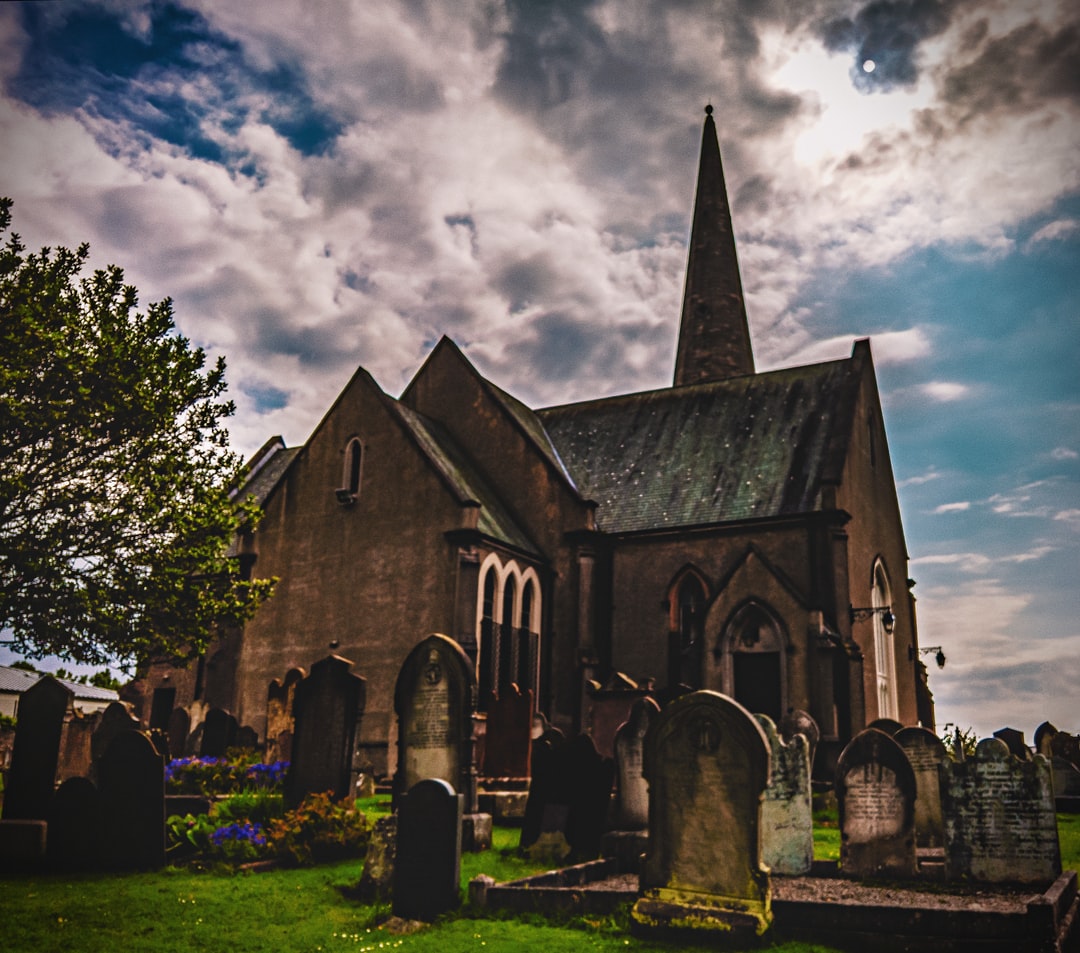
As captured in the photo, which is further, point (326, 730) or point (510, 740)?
point (510, 740)

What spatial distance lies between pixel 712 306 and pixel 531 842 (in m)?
25.3

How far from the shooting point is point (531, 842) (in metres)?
12.1

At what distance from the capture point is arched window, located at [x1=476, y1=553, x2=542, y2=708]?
2269 centimetres

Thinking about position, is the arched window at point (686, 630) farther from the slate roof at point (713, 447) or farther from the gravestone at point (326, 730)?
the gravestone at point (326, 730)

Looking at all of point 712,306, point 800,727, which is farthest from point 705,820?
point 712,306

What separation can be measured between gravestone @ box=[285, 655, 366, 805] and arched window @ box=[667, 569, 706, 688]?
11496 millimetres

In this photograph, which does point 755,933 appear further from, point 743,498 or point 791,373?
point 791,373

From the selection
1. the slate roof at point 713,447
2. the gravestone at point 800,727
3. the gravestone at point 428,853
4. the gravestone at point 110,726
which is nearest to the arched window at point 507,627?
the slate roof at point 713,447

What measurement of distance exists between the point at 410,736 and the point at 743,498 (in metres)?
13.4

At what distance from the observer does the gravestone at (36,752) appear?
443 inches

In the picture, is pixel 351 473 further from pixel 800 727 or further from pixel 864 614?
pixel 800 727

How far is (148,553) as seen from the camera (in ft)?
64.3

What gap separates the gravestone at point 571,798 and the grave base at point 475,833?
25.9 inches

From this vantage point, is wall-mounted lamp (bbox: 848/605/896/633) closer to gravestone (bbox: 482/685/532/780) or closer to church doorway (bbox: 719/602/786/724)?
church doorway (bbox: 719/602/786/724)
